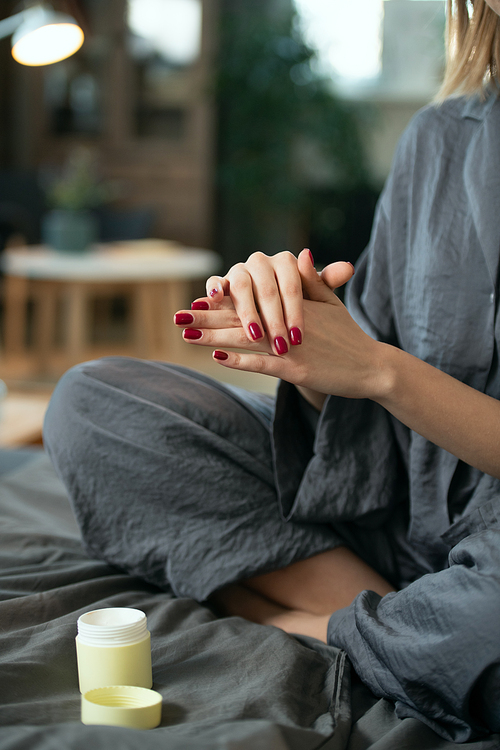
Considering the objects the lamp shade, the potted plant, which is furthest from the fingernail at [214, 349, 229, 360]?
the potted plant

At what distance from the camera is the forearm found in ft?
2.40

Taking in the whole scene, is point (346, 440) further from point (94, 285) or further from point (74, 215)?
point (94, 285)

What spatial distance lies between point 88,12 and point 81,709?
15.2 ft

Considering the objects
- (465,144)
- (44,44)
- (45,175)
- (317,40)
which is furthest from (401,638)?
(317,40)

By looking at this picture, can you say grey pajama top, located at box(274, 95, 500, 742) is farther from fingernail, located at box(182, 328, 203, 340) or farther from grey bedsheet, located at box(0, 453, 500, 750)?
fingernail, located at box(182, 328, 203, 340)

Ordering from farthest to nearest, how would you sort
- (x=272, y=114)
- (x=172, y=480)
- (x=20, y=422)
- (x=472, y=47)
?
(x=272, y=114) → (x=20, y=422) → (x=472, y=47) → (x=172, y=480)

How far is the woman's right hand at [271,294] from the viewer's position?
68 cm

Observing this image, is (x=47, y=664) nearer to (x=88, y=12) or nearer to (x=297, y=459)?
(x=297, y=459)

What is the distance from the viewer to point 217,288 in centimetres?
71

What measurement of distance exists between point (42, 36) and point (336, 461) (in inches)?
59.8

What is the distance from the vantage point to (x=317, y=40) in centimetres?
444

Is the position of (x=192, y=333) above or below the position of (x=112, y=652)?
above

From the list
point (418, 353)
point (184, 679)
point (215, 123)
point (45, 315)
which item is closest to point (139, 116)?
point (215, 123)

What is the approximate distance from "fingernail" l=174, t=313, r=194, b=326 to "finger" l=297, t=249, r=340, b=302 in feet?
0.41
